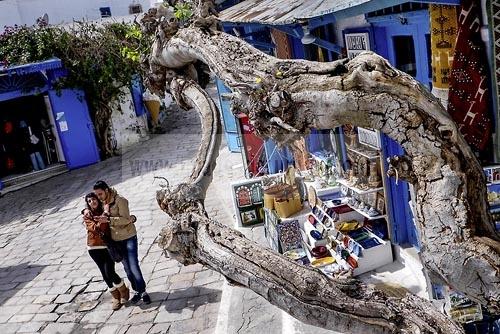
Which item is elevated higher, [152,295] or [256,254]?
[256,254]

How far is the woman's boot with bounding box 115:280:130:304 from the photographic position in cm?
735

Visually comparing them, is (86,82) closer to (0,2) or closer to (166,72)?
(0,2)

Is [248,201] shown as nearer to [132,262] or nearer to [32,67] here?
[132,262]

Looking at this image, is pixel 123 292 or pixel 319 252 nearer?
pixel 319 252

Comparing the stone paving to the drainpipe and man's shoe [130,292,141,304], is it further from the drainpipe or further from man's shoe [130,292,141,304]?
the drainpipe

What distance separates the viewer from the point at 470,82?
154 inches

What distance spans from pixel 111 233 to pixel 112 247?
22cm

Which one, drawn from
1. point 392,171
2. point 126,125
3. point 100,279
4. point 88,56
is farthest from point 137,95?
point 392,171

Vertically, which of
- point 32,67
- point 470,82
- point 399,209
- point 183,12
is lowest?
point 399,209

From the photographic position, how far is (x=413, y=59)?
572cm

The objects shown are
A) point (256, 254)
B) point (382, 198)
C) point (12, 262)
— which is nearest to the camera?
point (256, 254)

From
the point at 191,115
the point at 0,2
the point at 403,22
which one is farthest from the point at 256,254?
the point at 0,2

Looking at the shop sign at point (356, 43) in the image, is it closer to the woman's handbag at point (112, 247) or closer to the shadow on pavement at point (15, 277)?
the woman's handbag at point (112, 247)

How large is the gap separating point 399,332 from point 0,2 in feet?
87.2
